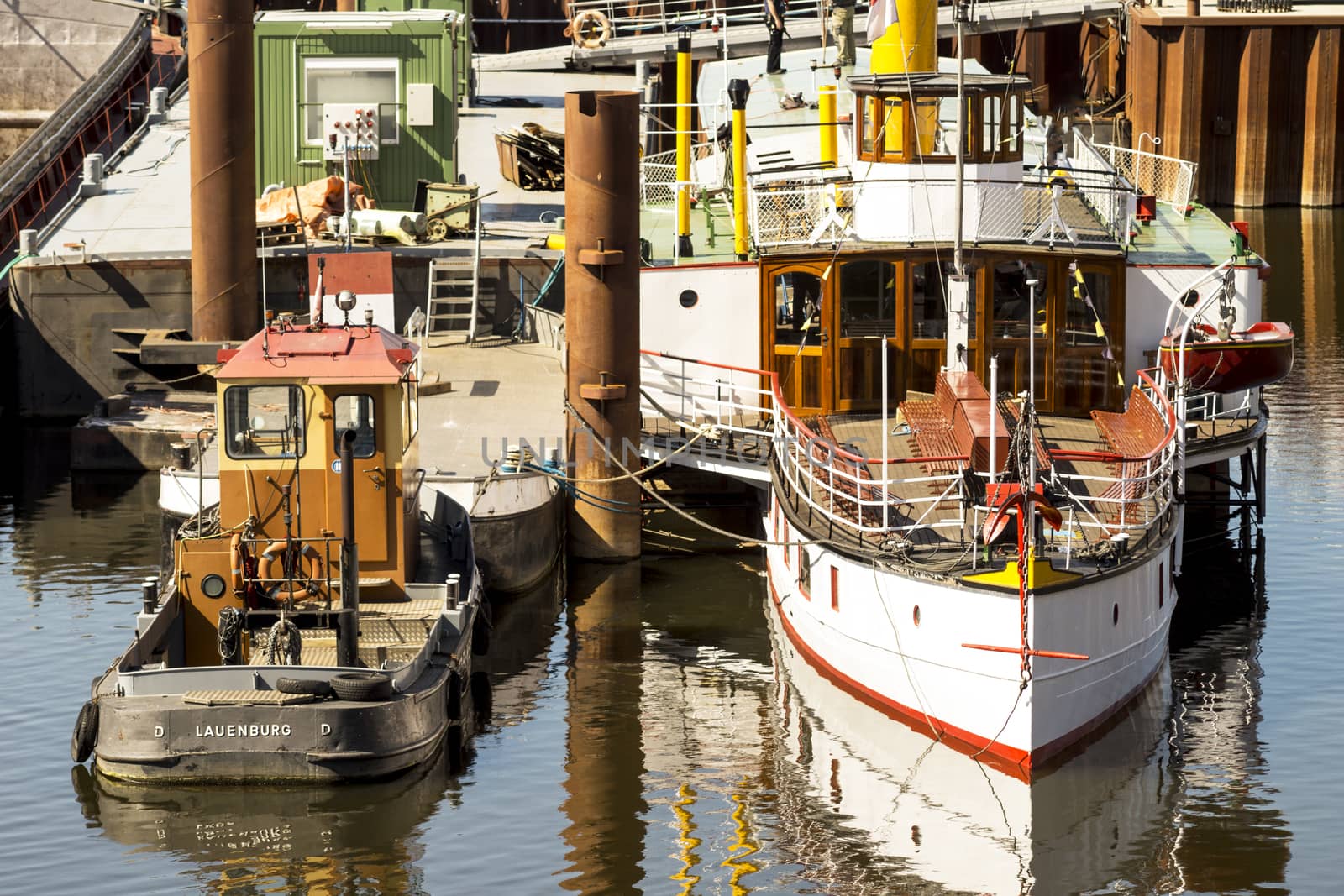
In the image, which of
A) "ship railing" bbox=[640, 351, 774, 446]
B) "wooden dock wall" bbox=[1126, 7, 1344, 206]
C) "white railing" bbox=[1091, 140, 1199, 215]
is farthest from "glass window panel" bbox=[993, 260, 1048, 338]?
"wooden dock wall" bbox=[1126, 7, 1344, 206]

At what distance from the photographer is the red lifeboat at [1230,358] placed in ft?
93.9

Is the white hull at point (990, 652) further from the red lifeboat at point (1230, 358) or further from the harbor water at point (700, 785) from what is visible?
the red lifeboat at point (1230, 358)

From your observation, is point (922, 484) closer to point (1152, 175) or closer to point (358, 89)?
point (1152, 175)

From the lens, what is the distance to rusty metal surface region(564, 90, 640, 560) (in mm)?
28609

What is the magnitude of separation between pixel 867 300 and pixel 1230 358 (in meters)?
4.99

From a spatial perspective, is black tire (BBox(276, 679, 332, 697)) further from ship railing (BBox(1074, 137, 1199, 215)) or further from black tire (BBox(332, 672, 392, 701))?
ship railing (BBox(1074, 137, 1199, 215))

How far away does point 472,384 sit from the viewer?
110ft

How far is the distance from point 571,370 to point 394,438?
660cm

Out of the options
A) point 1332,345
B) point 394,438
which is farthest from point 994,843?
point 1332,345

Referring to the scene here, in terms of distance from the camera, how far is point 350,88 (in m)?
43.4

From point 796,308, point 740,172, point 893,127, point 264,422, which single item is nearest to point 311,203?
point 740,172

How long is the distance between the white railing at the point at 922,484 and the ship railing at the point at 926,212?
2.21 meters

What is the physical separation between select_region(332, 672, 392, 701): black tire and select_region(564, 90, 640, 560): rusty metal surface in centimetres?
890

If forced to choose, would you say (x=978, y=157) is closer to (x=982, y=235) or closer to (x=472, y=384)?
(x=982, y=235)
